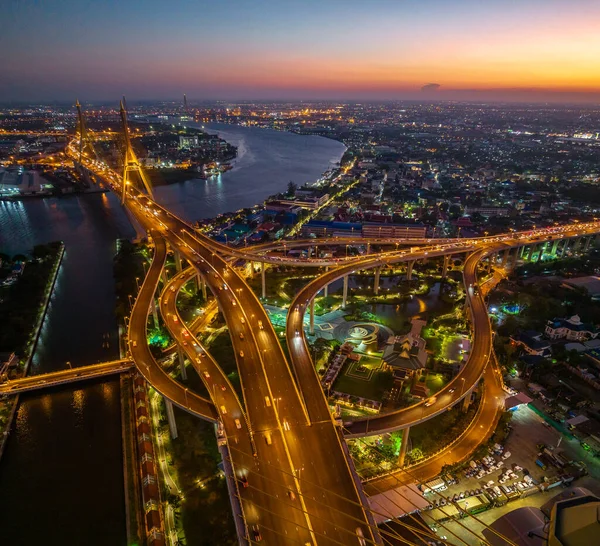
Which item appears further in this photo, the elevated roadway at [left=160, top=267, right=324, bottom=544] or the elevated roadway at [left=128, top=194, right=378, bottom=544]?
the elevated roadway at [left=128, top=194, right=378, bottom=544]

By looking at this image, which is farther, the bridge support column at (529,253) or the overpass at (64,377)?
the bridge support column at (529,253)

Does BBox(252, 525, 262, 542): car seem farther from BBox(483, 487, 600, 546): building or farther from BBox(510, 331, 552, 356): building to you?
BBox(510, 331, 552, 356): building

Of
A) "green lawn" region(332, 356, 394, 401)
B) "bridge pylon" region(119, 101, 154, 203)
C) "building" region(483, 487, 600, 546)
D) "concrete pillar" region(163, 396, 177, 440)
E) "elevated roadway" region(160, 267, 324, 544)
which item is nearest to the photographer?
"building" region(483, 487, 600, 546)

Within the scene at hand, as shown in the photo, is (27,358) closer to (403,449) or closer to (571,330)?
(403,449)

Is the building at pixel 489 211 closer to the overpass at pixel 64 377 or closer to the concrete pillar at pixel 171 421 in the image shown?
the overpass at pixel 64 377

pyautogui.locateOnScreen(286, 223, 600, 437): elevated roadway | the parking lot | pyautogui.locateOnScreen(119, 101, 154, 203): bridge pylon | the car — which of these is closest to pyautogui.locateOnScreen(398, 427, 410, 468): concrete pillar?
pyautogui.locateOnScreen(286, 223, 600, 437): elevated roadway

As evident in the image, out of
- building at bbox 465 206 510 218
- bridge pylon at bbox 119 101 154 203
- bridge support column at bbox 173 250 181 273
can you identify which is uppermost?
bridge pylon at bbox 119 101 154 203

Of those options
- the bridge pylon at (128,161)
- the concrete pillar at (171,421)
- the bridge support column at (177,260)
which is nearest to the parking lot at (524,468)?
the concrete pillar at (171,421)
